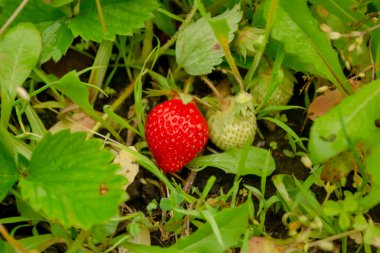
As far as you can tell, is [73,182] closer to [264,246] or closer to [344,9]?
[264,246]

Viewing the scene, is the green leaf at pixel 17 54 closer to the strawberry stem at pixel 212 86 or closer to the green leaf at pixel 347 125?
the strawberry stem at pixel 212 86

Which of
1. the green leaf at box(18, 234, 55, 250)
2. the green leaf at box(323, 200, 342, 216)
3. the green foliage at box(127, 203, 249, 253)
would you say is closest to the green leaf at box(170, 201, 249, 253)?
the green foliage at box(127, 203, 249, 253)

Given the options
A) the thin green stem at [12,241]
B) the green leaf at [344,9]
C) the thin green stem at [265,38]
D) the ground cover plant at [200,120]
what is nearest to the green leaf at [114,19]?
the ground cover plant at [200,120]

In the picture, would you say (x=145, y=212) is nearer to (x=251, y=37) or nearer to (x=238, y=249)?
(x=238, y=249)

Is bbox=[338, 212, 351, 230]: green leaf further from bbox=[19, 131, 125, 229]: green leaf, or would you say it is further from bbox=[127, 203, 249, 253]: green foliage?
bbox=[19, 131, 125, 229]: green leaf

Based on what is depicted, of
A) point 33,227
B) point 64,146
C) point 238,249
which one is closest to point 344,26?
point 238,249

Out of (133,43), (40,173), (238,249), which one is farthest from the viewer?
(133,43)
